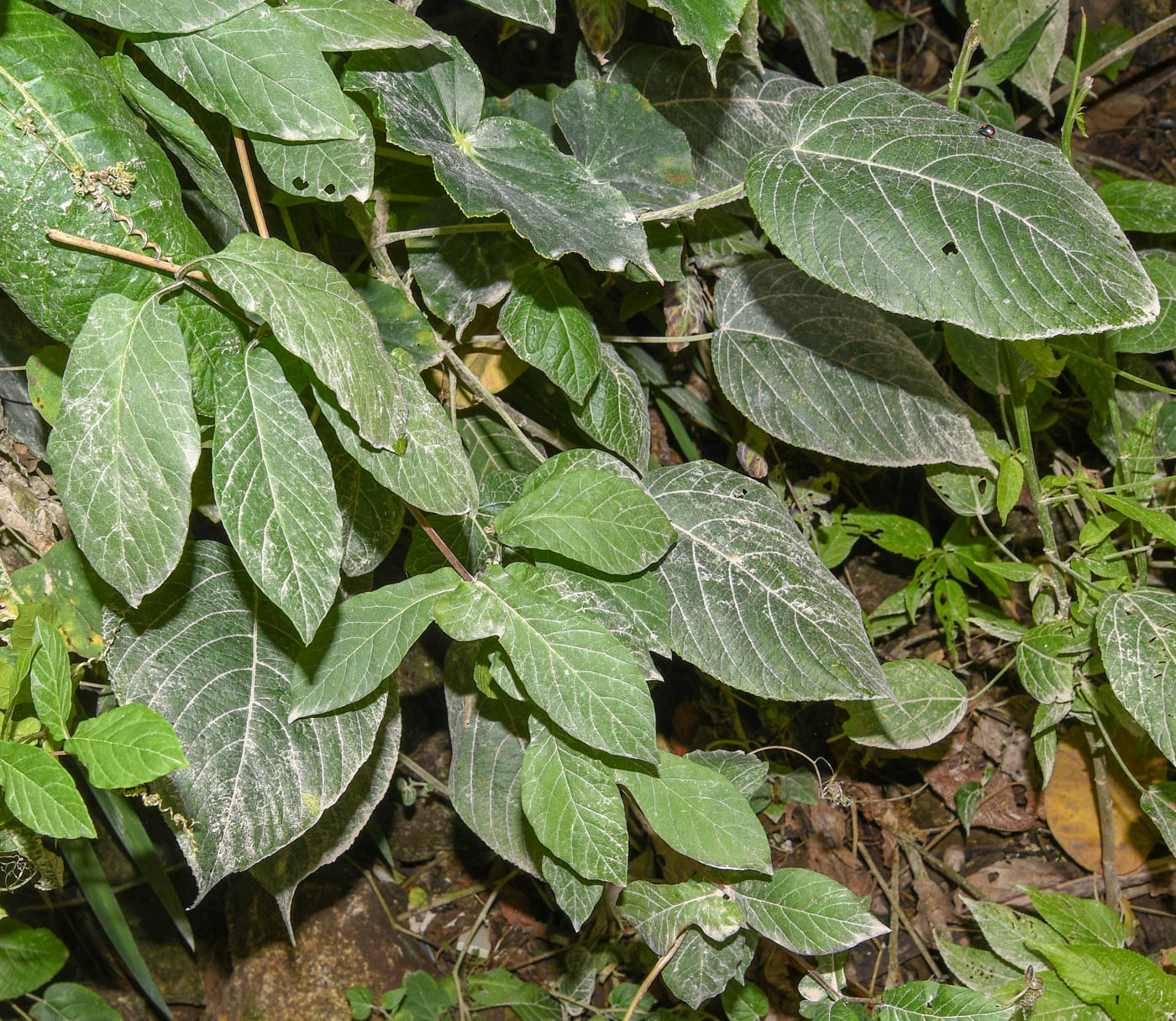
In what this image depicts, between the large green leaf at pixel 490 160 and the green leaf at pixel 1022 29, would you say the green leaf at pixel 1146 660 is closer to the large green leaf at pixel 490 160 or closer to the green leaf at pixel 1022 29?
the large green leaf at pixel 490 160

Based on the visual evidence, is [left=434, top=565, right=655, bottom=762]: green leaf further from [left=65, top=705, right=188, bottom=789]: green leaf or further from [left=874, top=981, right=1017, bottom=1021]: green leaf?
[left=874, top=981, right=1017, bottom=1021]: green leaf

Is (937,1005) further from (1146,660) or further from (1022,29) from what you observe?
(1022,29)

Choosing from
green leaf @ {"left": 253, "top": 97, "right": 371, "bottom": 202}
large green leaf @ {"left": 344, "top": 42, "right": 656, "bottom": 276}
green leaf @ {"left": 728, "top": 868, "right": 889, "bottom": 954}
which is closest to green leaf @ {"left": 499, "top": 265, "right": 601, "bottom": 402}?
large green leaf @ {"left": 344, "top": 42, "right": 656, "bottom": 276}

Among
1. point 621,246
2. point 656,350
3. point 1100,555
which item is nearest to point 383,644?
point 621,246

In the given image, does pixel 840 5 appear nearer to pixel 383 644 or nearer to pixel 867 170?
pixel 867 170

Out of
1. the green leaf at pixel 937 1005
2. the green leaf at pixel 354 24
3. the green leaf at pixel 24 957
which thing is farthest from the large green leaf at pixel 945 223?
the green leaf at pixel 24 957

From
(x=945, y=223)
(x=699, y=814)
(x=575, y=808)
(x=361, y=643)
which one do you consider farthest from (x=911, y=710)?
(x=361, y=643)

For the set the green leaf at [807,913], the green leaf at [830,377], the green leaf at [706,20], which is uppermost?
the green leaf at [706,20]
